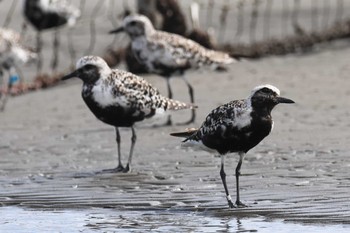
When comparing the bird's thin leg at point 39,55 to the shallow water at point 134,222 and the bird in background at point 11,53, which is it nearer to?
the bird in background at point 11,53

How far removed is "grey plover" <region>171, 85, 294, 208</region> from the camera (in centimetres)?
898

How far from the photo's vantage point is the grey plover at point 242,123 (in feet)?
29.5

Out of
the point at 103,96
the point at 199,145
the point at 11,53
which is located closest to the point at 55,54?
the point at 11,53

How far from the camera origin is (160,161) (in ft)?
36.7

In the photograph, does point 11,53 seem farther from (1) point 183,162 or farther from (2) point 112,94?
(1) point 183,162

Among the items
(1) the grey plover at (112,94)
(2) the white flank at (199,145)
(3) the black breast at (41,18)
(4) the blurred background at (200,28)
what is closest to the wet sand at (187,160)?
(2) the white flank at (199,145)

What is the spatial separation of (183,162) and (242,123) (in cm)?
210

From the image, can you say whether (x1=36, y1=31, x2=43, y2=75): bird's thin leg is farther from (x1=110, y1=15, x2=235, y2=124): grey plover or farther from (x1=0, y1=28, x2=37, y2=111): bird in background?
(x1=110, y1=15, x2=235, y2=124): grey plover

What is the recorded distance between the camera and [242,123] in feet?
29.5

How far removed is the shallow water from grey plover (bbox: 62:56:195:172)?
169cm

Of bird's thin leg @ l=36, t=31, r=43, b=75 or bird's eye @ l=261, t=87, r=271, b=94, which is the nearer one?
bird's eye @ l=261, t=87, r=271, b=94

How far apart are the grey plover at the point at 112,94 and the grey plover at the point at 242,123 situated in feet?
5.70

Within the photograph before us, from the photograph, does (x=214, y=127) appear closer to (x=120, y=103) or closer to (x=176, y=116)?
(x=120, y=103)

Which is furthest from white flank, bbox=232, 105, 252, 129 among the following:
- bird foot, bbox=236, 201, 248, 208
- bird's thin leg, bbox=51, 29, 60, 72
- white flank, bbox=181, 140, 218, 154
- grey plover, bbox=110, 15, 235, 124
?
bird's thin leg, bbox=51, 29, 60, 72
